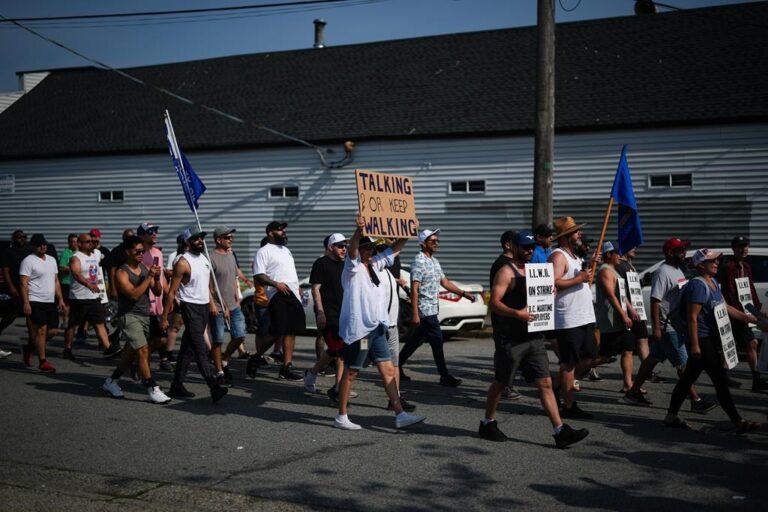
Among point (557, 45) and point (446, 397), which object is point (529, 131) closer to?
point (557, 45)

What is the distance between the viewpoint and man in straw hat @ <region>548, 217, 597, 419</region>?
811 centimetres

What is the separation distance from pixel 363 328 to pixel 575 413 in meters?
2.29

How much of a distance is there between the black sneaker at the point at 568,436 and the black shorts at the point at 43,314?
7.39 metres

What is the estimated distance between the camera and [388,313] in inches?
321

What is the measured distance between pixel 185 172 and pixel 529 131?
1168cm

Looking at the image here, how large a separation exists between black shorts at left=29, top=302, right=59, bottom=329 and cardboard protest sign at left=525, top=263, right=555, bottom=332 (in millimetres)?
7078

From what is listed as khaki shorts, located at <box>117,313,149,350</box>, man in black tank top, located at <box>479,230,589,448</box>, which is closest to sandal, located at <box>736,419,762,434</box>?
man in black tank top, located at <box>479,230,589,448</box>

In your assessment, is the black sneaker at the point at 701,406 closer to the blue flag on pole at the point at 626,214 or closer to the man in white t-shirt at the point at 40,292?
the blue flag on pole at the point at 626,214

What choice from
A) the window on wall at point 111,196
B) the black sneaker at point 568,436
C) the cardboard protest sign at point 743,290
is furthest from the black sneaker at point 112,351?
the window on wall at point 111,196

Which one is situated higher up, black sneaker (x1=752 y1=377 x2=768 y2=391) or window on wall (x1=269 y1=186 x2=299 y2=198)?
window on wall (x1=269 y1=186 x2=299 y2=198)

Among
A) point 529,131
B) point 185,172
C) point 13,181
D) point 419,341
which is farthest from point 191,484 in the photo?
point 13,181

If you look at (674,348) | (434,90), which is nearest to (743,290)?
(674,348)

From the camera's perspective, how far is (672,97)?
20453mm

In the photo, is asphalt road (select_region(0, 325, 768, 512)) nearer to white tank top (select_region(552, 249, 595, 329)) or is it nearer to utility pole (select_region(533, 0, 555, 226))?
white tank top (select_region(552, 249, 595, 329))
